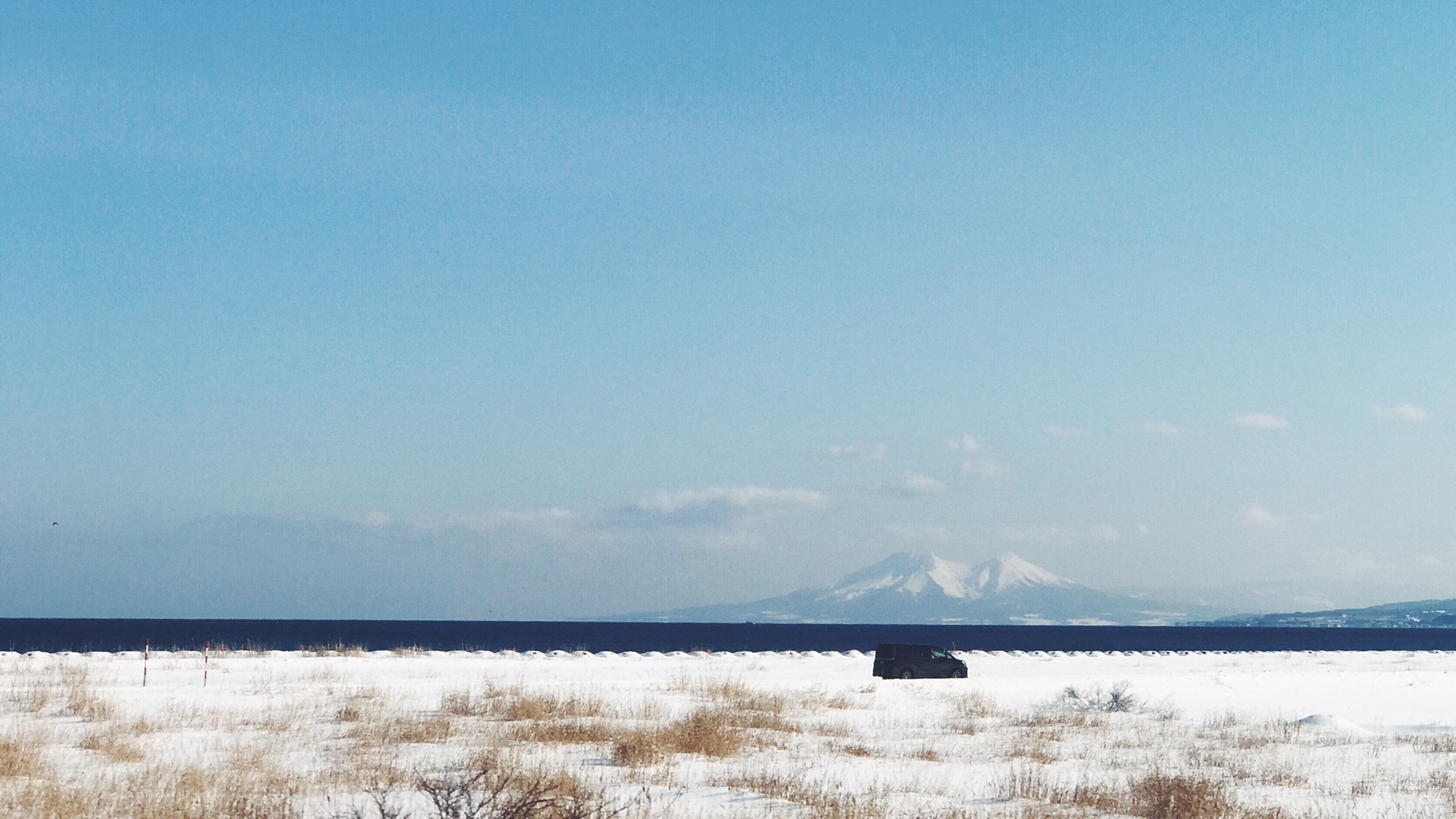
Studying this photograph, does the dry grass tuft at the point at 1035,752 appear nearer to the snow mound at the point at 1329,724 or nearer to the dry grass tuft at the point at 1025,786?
the dry grass tuft at the point at 1025,786

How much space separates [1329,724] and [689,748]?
15.1 meters

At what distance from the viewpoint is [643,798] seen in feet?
45.3

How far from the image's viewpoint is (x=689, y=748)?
60.2 feet

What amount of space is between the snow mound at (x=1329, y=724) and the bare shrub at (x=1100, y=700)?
4592mm

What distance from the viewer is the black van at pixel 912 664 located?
4044cm

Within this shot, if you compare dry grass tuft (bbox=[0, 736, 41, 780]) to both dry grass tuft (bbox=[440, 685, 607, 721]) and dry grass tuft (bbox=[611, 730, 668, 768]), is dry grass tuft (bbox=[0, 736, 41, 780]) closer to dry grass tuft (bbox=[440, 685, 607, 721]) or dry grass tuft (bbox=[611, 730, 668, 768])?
dry grass tuft (bbox=[611, 730, 668, 768])

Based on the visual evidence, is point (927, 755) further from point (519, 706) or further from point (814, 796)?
point (519, 706)

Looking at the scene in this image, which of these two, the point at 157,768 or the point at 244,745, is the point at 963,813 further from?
the point at 244,745

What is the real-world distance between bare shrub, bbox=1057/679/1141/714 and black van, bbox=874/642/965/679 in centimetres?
647

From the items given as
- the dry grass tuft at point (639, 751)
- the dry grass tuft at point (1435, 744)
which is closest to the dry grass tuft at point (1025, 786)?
the dry grass tuft at point (639, 751)

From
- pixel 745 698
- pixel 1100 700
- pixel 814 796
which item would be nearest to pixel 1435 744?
pixel 1100 700

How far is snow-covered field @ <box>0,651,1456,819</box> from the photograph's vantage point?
527 inches

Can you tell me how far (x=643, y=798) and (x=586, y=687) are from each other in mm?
18092

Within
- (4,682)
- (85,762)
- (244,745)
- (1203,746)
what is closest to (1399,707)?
(1203,746)
